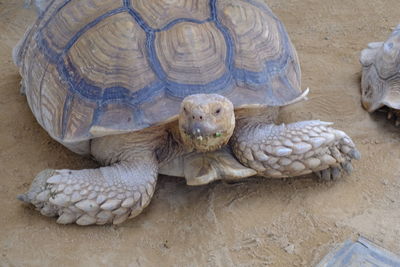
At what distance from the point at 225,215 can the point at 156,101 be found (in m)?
0.71

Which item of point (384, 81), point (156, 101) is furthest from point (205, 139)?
point (384, 81)

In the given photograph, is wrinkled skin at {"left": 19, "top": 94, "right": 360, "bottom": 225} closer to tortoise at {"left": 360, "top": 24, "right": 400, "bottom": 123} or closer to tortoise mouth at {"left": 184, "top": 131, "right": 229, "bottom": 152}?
tortoise mouth at {"left": 184, "top": 131, "right": 229, "bottom": 152}

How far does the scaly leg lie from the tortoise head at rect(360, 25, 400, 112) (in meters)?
1.70

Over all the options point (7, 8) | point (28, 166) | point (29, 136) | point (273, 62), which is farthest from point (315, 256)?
point (7, 8)

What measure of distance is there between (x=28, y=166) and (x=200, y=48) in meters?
1.29

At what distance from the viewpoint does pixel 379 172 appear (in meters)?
2.82

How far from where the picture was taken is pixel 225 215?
253 centimetres

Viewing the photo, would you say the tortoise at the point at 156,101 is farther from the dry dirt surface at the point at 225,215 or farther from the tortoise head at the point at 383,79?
the tortoise head at the point at 383,79

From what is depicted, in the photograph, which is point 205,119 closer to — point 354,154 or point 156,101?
point 156,101

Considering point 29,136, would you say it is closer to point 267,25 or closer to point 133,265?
point 133,265

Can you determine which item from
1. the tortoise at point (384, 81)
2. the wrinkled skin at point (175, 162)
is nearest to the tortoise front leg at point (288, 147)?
the wrinkled skin at point (175, 162)

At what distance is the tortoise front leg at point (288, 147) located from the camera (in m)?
2.51

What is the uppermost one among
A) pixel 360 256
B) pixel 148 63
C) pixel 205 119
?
pixel 148 63

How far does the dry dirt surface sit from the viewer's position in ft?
7.58
